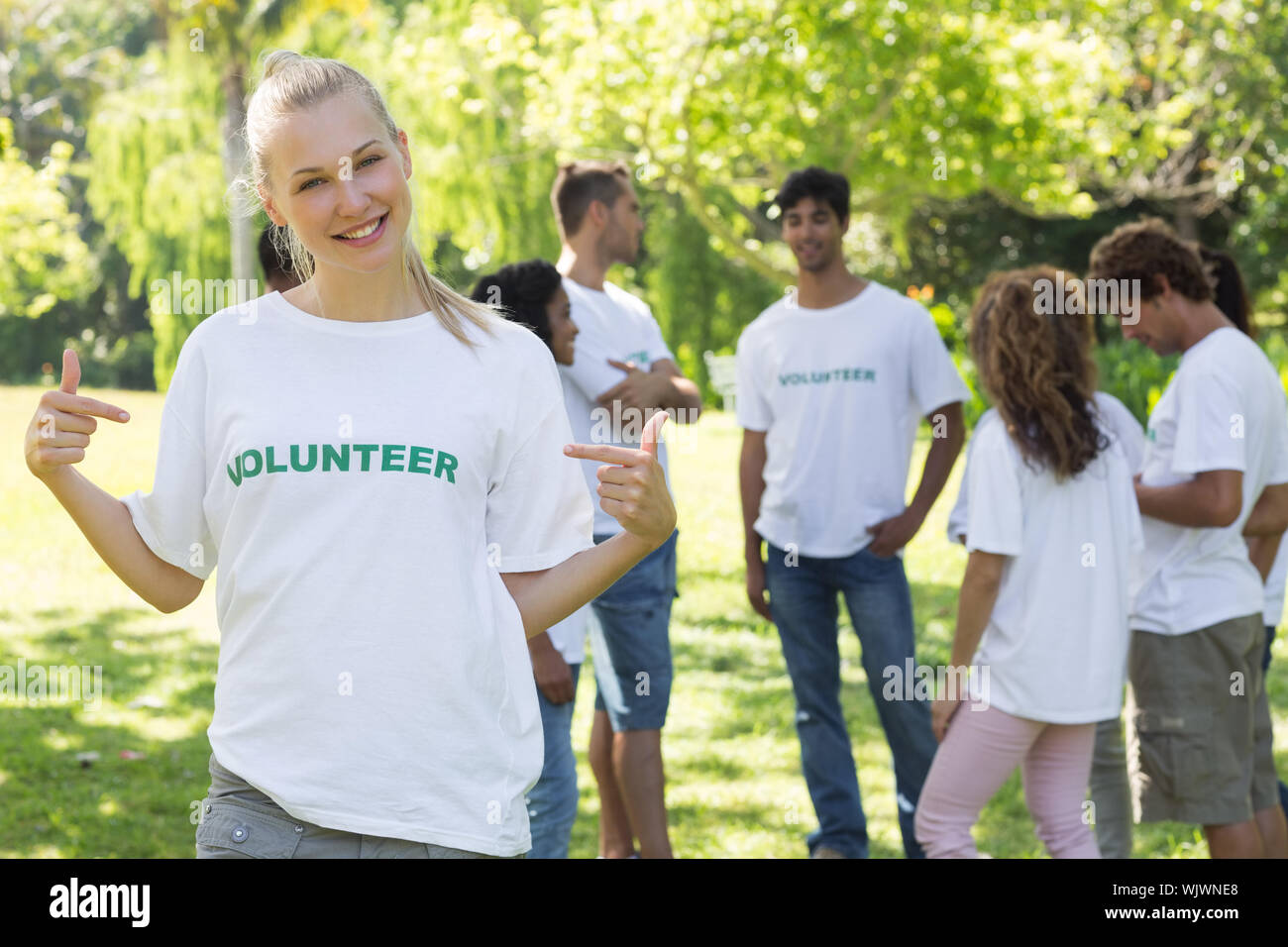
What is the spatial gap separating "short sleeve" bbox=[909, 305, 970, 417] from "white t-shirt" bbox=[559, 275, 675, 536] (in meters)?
0.89

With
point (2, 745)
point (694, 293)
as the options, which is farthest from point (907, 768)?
point (694, 293)

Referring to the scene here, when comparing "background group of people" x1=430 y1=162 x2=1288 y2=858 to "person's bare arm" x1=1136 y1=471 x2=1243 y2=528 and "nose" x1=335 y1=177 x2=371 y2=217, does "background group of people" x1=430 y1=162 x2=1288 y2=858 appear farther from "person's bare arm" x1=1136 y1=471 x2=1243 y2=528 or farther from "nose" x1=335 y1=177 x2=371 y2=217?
"nose" x1=335 y1=177 x2=371 y2=217

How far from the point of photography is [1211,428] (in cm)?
381

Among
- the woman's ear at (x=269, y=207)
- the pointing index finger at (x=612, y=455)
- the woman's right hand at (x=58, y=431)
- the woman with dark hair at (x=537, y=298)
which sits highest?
the woman with dark hair at (x=537, y=298)

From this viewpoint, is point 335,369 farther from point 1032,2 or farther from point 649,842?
point 1032,2

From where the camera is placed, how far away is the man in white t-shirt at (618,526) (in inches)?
170

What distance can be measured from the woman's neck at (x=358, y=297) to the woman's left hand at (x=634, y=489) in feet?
1.20

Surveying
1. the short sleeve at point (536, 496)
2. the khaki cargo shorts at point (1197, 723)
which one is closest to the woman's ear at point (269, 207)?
the short sleeve at point (536, 496)

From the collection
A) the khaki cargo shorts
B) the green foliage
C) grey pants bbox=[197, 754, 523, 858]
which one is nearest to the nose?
grey pants bbox=[197, 754, 523, 858]

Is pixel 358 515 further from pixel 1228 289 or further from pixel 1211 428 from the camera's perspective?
pixel 1228 289

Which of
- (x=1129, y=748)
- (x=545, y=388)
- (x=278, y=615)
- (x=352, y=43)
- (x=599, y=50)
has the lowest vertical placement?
(x=1129, y=748)

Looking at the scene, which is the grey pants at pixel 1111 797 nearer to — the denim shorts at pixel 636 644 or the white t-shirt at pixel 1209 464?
the white t-shirt at pixel 1209 464

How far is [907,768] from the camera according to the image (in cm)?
457

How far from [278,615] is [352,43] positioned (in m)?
25.4
